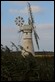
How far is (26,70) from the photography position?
3240mm

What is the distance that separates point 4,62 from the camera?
354 cm

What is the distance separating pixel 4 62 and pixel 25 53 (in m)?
0.39

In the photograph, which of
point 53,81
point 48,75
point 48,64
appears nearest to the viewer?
point 53,81

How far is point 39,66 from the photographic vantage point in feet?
10.8

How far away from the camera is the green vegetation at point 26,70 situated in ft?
10.4

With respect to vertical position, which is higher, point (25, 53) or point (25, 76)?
point (25, 53)

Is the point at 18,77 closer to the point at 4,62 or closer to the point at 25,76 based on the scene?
the point at 25,76

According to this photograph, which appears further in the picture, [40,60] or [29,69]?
[40,60]

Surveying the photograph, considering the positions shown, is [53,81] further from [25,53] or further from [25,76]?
[25,53]

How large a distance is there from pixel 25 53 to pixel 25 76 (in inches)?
24.1

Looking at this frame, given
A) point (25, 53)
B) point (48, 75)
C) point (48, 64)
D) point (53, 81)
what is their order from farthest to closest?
point (25, 53) < point (48, 64) < point (48, 75) < point (53, 81)

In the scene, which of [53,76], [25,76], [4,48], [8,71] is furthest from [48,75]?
[4,48]

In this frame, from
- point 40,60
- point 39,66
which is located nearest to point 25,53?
point 40,60

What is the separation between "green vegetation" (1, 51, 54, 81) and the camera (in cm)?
317
